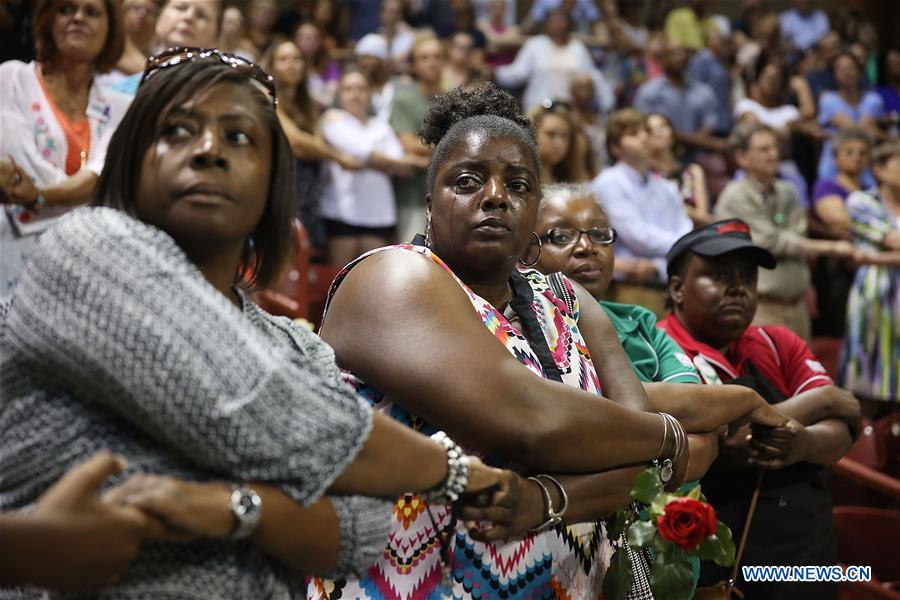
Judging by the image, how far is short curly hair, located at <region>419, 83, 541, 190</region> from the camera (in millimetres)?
2365

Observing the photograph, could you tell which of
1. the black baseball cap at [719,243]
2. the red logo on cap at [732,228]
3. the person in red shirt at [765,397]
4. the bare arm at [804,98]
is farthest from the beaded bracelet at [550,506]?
the bare arm at [804,98]

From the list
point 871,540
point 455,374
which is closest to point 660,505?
point 455,374

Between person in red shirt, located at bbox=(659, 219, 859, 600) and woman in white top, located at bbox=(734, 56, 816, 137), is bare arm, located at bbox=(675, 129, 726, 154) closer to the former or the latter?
woman in white top, located at bbox=(734, 56, 816, 137)

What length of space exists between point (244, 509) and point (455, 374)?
1.92ft

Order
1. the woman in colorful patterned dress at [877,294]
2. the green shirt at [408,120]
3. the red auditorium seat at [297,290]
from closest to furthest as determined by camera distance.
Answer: the red auditorium seat at [297,290] < the woman in colorful patterned dress at [877,294] < the green shirt at [408,120]

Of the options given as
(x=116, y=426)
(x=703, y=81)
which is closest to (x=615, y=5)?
(x=703, y=81)

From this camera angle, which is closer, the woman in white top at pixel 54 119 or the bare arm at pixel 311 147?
the woman in white top at pixel 54 119

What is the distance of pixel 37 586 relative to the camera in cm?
130

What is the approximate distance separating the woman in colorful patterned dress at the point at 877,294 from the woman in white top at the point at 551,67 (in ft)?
9.55

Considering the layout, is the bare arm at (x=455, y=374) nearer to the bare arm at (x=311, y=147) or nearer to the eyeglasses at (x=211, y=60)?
the eyeglasses at (x=211, y=60)

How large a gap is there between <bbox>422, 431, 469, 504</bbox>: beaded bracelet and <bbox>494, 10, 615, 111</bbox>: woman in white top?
8017mm

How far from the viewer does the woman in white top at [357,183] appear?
701 centimetres

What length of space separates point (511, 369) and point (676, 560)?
0.67 m

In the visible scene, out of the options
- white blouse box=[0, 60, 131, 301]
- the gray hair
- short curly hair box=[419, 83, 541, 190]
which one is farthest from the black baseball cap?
Answer: white blouse box=[0, 60, 131, 301]
